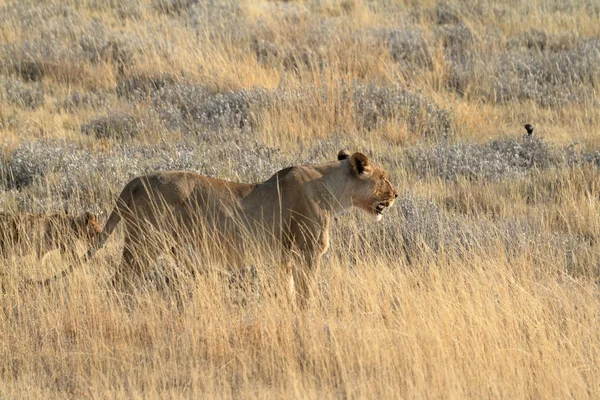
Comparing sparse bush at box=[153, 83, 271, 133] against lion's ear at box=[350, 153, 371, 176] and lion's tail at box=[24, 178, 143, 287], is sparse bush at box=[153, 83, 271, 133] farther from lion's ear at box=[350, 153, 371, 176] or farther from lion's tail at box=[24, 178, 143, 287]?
lion's tail at box=[24, 178, 143, 287]

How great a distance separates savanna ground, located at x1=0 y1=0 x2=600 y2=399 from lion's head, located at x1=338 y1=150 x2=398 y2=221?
14.8 inches

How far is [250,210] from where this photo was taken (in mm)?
6934

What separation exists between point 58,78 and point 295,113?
423cm

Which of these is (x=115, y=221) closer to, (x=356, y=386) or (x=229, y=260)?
(x=229, y=260)

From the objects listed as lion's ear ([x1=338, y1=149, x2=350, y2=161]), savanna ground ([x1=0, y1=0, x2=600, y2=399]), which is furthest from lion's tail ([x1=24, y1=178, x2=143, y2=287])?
lion's ear ([x1=338, y1=149, x2=350, y2=161])

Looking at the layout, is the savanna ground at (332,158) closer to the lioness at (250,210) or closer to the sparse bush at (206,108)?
the sparse bush at (206,108)

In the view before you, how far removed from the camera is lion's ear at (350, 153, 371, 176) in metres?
7.18

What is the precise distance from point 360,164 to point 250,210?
3.16 ft

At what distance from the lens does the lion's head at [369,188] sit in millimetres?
7266

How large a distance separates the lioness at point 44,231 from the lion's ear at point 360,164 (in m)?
2.21

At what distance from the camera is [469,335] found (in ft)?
18.5

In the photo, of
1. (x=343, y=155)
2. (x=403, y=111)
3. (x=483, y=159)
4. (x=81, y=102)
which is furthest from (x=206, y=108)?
(x=343, y=155)

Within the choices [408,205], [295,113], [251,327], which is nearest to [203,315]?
[251,327]

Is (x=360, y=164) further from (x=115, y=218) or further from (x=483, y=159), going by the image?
(x=483, y=159)
